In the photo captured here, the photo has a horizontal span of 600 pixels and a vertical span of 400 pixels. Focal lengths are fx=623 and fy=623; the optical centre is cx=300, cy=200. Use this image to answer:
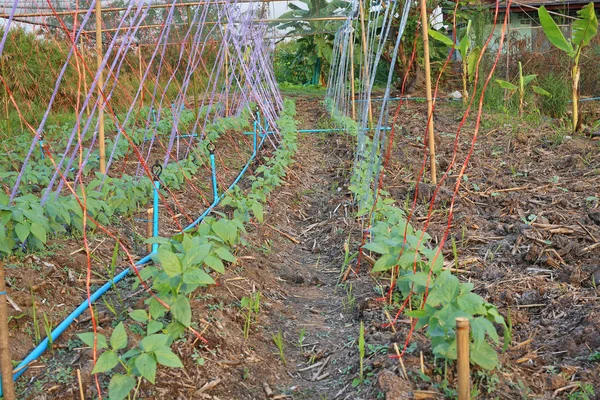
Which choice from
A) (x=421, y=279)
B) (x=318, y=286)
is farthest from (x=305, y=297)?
(x=421, y=279)

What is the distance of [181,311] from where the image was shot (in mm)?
2191

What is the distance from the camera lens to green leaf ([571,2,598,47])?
19.2 ft

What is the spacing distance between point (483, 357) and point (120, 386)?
1.14m

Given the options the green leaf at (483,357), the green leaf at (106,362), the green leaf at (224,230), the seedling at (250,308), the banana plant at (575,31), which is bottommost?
the seedling at (250,308)

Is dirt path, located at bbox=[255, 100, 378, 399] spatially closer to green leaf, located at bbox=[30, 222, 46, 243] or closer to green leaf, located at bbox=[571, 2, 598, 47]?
green leaf, located at bbox=[30, 222, 46, 243]

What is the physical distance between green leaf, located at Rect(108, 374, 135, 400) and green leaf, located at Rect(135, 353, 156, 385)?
0.05 meters

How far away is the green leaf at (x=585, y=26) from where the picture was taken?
5.86m

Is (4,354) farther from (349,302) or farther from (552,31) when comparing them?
(552,31)

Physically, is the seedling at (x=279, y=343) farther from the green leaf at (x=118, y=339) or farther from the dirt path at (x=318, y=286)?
the green leaf at (x=118, y=339)

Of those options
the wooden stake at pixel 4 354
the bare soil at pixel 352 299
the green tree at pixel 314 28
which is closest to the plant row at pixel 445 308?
the bare soil at pixel 352 299

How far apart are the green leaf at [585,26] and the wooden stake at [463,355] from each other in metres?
5.13

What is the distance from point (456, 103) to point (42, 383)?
26.7 feet

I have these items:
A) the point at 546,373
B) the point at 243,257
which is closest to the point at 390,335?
the point at 546,373

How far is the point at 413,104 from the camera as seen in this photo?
9609 mm
